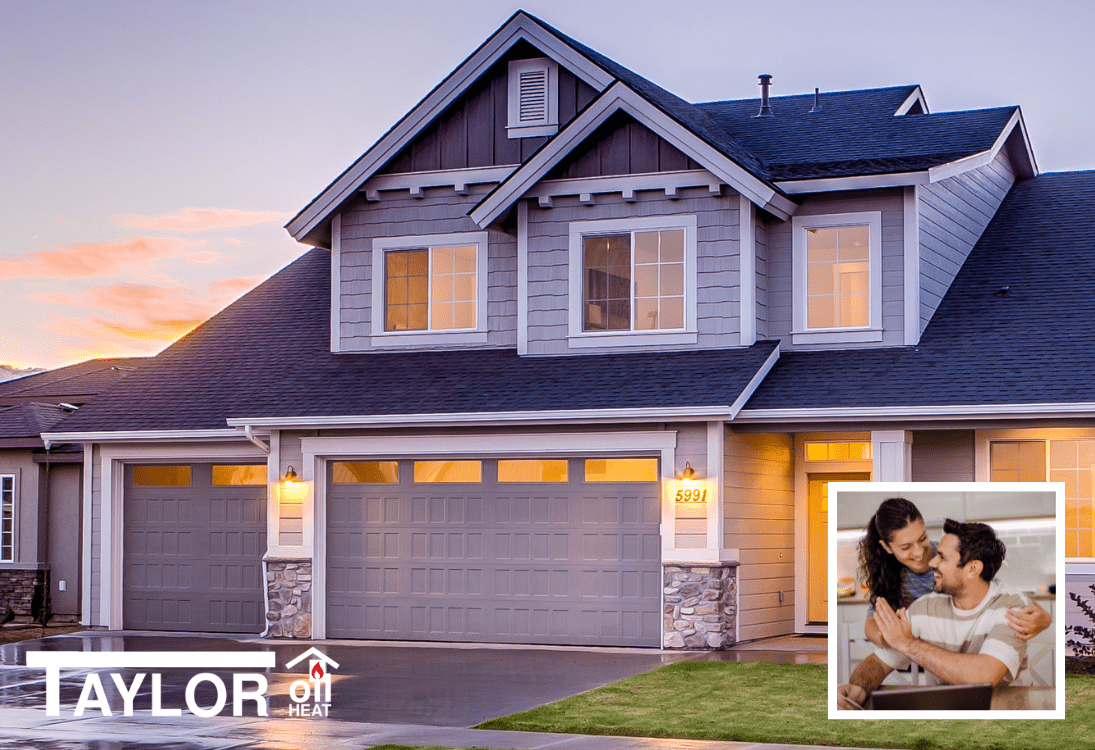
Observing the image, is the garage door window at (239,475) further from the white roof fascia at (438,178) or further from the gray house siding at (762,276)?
the gray house siding at (762,276)

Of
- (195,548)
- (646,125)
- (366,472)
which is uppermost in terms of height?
(646,125)

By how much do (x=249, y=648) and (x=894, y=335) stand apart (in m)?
8.61

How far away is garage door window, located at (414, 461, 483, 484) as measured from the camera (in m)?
17.9

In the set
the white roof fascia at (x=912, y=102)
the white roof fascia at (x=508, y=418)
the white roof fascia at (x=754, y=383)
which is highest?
the white roof fascia at (x=912, y=102)

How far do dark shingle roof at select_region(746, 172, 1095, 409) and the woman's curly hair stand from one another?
9159mm

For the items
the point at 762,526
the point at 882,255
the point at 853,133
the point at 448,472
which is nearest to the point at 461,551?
the point at 448,472

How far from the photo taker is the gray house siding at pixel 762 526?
1697 centimetres

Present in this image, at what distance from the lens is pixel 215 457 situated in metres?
19.7

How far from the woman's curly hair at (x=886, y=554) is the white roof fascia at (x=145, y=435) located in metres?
12.9

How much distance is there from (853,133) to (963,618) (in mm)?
14097

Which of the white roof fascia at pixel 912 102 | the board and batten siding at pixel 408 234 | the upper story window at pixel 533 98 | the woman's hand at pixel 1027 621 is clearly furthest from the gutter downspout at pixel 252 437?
the woman's hand at pixel 1027 621

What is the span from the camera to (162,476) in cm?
2020

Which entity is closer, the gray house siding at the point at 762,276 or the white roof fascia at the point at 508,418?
the white roof fascia at the point at 508,418

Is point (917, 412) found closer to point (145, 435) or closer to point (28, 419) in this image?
point (145, 435)
